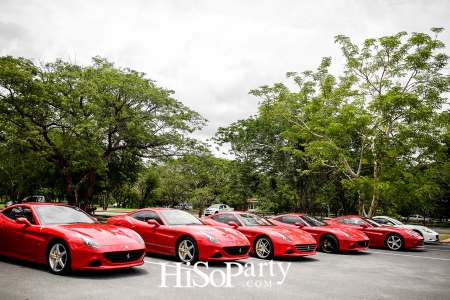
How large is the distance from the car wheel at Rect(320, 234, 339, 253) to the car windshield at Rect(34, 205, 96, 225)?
786 centimetres

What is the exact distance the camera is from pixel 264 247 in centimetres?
1004

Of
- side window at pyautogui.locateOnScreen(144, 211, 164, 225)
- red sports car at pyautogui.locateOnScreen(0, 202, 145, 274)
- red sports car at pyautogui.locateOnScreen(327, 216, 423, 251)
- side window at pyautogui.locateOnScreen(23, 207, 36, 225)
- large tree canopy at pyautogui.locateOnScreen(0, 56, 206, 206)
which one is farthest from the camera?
large tree canopy at pyautogui.locateOnScreen(0, 56, 206, 206)

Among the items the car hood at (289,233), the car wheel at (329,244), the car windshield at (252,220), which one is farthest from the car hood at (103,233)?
the car wheel at (329,244)

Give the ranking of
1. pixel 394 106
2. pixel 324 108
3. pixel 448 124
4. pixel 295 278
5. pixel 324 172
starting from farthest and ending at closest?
1. pixel 324 172
2. pixel 324 108
3. pixel 448 124
4. pixel 394 106
5. pixel 295 278

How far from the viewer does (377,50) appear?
70.5ft

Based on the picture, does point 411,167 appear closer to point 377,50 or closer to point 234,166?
point 377,50

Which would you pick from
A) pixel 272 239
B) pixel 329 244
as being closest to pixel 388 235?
pixel 329 244

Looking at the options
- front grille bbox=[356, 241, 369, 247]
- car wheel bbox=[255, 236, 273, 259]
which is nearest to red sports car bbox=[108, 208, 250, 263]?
car wheel bbox=[255, 236, 273, 259]

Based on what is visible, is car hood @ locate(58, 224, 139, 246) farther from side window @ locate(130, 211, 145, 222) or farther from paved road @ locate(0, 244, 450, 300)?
side window @ locate(130, 211, 145, 222)

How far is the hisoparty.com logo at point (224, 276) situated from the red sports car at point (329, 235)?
4.23 meters

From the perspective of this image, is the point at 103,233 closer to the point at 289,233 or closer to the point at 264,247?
the point at 264,247

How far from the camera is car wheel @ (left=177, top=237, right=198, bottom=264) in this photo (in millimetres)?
8234

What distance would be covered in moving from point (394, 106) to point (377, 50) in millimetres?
5241

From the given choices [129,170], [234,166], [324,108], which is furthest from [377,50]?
[129,170]
